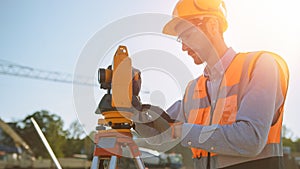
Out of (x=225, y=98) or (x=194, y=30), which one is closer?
(x=225, y=98)

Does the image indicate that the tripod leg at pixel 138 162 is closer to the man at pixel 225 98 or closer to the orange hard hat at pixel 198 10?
the man at pixel 225 98

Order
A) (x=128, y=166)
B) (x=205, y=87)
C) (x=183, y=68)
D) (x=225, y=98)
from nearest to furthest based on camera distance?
(x=225, y=98)
(x=183, y=68)
(x=205, y=87)
(x=128, y=166)

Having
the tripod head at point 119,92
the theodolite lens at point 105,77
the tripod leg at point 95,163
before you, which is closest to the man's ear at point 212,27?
the tripod head at point 119,92

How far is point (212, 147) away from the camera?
6.46 feet

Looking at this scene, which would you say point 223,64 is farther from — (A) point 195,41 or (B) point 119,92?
(B) point 119,92

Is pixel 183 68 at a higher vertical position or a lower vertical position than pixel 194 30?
lower

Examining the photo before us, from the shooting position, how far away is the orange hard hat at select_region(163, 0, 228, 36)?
2.28 metres

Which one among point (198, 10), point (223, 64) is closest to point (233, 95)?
point (223, 64)

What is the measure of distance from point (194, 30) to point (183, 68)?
25 centimetres

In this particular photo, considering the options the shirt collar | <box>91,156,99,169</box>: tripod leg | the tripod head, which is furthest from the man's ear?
<box>91,156,99,169</box>: tripod leg

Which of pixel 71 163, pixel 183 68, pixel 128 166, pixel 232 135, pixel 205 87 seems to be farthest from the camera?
pixel 71 163

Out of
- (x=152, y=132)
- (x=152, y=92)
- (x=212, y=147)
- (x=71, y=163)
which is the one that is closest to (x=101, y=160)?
(x=152, y=132)

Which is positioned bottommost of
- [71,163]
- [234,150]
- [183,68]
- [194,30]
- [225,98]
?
[71,163]

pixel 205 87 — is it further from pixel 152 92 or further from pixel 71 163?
pixel 71 163
